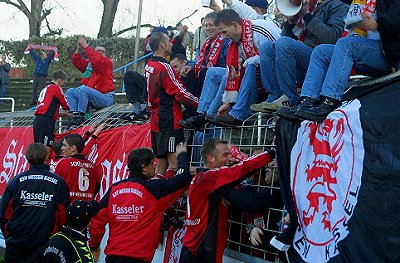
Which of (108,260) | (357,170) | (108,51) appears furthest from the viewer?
(108,51)

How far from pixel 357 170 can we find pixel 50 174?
4451mm

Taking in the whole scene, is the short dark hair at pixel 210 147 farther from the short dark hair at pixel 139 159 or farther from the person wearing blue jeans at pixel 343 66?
the person wearing blue jeans at pixel 343 66

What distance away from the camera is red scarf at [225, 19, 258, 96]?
7.71 meters

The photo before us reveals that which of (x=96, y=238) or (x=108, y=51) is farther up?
(x=108, y=51)

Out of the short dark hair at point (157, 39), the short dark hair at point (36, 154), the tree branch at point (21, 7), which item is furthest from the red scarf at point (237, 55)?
the tree branch at point (21, 7)

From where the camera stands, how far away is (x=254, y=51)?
7758 millimetres

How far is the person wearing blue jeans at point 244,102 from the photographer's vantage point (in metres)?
7.50

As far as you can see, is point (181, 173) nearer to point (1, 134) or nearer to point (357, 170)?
point (357, 170)

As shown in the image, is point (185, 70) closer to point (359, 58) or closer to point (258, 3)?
point (258, 3)

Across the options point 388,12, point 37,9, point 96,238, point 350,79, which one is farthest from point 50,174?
point 37,9

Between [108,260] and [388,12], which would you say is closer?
[388,12]

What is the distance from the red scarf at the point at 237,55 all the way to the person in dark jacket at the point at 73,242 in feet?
7.51

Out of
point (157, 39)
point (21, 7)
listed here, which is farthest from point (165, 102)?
point (21, 7)

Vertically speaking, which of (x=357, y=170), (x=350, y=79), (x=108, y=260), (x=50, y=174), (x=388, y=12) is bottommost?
(x=108, y=260)
